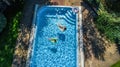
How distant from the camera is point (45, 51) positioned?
16484 mm

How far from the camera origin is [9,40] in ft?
54.4

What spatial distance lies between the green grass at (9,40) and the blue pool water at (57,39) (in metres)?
1.38

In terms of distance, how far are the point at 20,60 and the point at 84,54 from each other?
421 cm

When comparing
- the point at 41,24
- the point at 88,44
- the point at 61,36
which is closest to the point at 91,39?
the point at 88,44

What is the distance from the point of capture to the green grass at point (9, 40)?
15.7 metres

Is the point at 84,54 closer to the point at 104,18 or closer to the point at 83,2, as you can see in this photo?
the point at 104,18

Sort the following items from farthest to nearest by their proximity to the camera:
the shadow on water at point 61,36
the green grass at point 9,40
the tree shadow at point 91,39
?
1. the shadow on water at point 61,36
2. the tree shadow at point 91,39
3. the green grass at point 9,40

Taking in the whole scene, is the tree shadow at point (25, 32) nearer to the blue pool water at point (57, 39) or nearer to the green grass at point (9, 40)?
the green grass at point (9, 40)

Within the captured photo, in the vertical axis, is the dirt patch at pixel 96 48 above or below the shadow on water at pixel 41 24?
below

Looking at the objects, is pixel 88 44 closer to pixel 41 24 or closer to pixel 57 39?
pixel 57 39

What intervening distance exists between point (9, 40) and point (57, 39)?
129 inches

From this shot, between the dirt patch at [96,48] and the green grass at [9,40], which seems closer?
the green grass at [9,40]

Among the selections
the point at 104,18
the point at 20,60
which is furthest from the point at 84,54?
the point at 20,60

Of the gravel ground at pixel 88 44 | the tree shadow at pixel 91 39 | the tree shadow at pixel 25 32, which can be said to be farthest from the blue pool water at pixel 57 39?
the tree shadow at pixel 91 39
